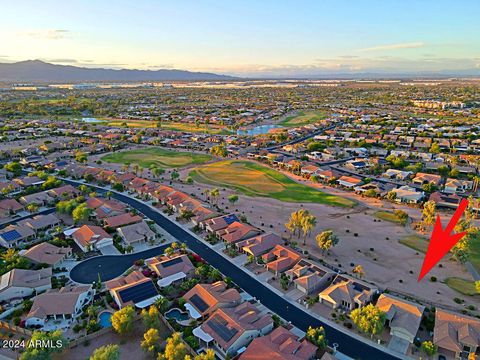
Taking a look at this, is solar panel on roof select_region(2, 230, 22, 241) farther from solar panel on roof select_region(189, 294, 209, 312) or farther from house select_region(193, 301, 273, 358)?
house select_region(193, 301, 273, 358)

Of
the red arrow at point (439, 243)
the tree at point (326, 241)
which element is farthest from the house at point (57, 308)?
the red arrow at point (439, 243)

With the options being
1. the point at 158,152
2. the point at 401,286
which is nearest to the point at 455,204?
the point at 401,286

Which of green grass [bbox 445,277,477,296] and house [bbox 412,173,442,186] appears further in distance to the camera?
house [bbox 412,173,442,186]

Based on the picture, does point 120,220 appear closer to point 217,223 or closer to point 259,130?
point 217,223

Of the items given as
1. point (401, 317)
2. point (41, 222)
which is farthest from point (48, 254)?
point (401, 317)

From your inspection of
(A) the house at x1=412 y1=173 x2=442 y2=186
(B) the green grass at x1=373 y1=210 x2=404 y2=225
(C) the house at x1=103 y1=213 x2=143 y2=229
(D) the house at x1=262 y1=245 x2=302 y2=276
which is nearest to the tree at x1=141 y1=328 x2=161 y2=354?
(D) the house at x1=262 y1=245 x2=302 y2=276

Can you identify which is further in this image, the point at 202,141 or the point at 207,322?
the point at 202,141

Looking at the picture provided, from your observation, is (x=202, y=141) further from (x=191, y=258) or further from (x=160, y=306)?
(x=160, y=306)
